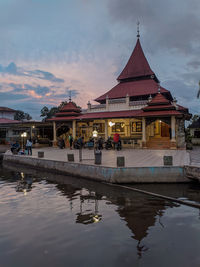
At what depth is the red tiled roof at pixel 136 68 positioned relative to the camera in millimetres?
34653

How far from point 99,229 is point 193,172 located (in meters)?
6.10

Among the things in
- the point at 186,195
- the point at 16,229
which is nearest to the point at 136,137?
the point at 186,195

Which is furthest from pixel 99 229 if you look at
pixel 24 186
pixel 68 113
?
pixel 68 113

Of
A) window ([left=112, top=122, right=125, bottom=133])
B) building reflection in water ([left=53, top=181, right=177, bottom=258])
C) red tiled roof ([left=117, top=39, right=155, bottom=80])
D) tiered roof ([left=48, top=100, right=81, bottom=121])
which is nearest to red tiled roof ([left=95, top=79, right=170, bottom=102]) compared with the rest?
red tiled roof ([left=117, top=39, right=155, bottom=80])

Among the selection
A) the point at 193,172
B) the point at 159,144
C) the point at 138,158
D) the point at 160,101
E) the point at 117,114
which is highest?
the point at 160,101

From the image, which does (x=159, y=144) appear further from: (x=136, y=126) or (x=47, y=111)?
(x=47, y=111)

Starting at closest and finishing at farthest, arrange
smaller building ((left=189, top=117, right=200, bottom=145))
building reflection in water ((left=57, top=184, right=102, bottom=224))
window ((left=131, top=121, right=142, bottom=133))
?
building reflection in water ((left=57, top=184, right=102, bottom=224)), window ((left=131, top=121, right=142, bottom=133)), smaller building ((left=189, top=117, right=200, bottom=145))

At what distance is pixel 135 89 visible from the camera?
3136cm

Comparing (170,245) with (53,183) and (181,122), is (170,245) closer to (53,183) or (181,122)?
(53,183)

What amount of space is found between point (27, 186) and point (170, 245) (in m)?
8.78

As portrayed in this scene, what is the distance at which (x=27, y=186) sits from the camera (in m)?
11.8

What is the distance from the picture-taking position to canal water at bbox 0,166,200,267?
15.3 ft

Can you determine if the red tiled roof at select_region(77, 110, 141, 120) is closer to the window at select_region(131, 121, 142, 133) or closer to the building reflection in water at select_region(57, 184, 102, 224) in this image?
the window at select_region(131, 121, 142, 133)

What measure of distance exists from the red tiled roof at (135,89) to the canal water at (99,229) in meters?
21.4
